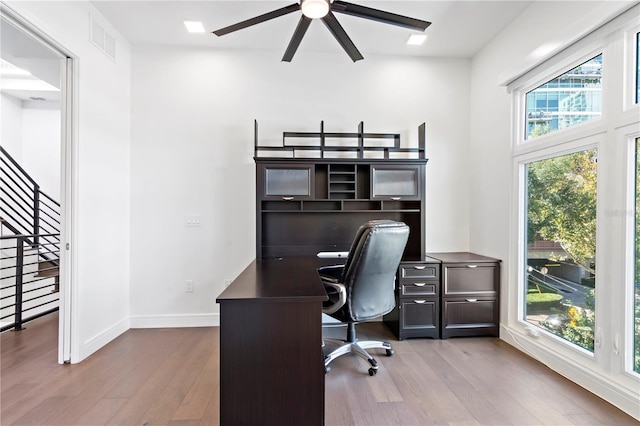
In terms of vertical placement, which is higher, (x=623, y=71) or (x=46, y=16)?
(x=46, y=16)

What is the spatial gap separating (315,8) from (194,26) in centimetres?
165

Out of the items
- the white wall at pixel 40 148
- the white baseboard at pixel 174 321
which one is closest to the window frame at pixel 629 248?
the white baseboard at pixel 174 321

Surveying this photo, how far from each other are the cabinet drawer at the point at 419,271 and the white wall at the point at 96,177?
2839 millimetres

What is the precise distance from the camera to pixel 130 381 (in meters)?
2.11

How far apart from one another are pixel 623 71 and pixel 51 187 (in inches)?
270

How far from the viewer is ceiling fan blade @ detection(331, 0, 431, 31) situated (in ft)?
6.20

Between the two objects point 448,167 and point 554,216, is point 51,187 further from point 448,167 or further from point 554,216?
point 554,216

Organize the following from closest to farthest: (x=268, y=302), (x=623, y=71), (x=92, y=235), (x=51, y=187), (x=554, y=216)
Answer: (x=268, y=302) < (x=623, y=71) < (x=554, y=216) < (x=92, y=235) < (x=51, y=187)

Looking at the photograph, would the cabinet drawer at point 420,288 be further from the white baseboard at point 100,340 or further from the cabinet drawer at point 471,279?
the white baseboard at point 100,340

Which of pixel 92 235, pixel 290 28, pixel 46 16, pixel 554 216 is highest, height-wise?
pixel 290 28

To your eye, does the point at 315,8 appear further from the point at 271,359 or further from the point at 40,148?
the point at 40,148

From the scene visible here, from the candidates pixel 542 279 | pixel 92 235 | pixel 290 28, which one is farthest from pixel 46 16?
pixel 542 279

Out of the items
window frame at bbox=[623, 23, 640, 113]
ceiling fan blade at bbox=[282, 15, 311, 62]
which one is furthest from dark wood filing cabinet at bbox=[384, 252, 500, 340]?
ceiling fan blade at bbox=[282, 15, 311, 62]

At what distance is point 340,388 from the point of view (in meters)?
2.03
